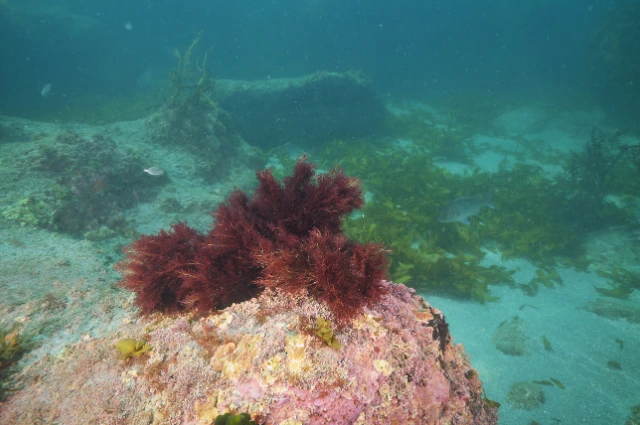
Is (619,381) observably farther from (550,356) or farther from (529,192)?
(529,192)

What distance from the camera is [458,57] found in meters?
50.9

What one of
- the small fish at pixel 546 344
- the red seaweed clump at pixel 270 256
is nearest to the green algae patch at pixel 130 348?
the red seaweed clump at pixel 270 256

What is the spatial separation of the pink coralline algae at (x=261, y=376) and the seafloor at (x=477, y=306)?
518 mm

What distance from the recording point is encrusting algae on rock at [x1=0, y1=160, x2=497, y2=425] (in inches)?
69.9

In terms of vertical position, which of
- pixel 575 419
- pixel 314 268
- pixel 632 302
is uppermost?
pixel 632 302

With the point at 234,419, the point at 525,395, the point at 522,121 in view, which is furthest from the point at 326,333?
the point at 522,121

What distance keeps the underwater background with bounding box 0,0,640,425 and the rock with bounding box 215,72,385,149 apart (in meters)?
0.09

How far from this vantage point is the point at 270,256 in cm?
227

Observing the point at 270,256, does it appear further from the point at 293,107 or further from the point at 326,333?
the point at 293,107

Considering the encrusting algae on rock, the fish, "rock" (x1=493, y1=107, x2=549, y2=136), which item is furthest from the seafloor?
"rock" (x1=493, y1=107, x2=549, y2=136)

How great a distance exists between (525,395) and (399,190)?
6.91 metres

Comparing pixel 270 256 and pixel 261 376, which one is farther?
pixel 270 256

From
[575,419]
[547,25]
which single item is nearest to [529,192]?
[575,419]

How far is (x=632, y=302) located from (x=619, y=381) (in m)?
3.29
